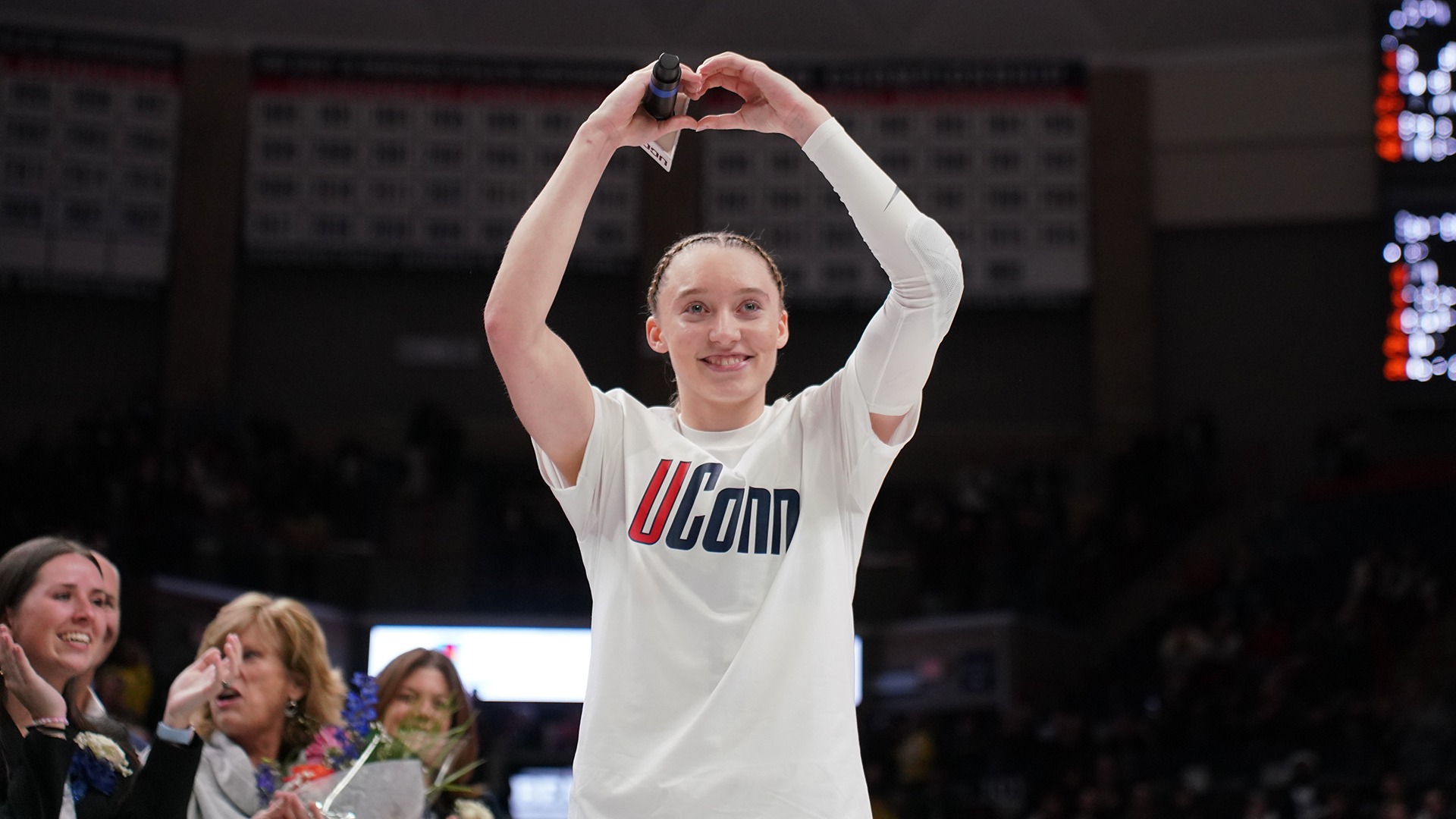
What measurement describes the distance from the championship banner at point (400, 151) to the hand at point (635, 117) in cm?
1370

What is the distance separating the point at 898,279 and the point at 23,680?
1.73 meters

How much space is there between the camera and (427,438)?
1497 centimetres

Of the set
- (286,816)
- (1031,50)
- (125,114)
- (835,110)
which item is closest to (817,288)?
(835,110)

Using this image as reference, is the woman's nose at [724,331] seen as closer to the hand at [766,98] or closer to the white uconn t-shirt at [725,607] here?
the white uconn t-shirt at [725,607]

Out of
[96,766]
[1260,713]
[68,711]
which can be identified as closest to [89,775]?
[96,766]

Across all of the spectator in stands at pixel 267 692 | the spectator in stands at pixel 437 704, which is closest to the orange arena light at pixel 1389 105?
the spectator in stands at pixel 437 704

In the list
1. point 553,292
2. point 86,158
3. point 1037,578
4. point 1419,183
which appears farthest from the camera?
point 86,158

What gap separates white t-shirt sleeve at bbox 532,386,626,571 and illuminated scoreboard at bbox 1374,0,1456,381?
11733 mm

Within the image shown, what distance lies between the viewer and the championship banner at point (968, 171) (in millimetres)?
15805

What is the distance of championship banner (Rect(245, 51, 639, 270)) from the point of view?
1565 centimetres

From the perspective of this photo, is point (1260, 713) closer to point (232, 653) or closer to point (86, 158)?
point (232, 653)

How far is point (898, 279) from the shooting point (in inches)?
79.1

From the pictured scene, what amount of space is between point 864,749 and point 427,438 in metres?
5.97

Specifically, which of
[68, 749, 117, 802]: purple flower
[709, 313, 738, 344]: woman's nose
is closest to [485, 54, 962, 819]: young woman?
[709, 313, 738, 344]: woman's nose
